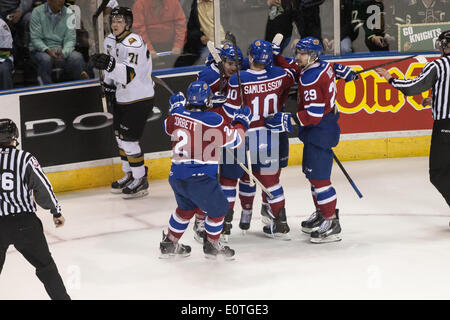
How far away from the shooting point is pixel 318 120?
5.38m

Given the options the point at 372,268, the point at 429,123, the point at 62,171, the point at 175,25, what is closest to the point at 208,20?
the point at 175,25

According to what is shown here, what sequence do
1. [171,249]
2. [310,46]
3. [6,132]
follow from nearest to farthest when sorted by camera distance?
1. [6,132]
2. [171,249]
3. [310,46]

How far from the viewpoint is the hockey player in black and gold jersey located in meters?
6.84

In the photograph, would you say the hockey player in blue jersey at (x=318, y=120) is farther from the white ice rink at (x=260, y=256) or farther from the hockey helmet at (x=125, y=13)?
the hockey helmet at (x=125, y=13)

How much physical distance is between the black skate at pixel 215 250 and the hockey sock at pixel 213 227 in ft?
0.14

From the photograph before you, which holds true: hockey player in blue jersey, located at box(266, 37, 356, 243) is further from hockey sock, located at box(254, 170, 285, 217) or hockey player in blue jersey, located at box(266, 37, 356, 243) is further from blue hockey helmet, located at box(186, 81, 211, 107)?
blue hockey helmet, located at box(186, 81, 211, 107)

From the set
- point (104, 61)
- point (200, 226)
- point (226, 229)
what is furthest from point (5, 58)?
point (226, 229)

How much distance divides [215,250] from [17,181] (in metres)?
1.65

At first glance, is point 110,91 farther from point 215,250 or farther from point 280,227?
point 215,250

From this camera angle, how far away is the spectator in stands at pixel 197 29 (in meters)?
7.71

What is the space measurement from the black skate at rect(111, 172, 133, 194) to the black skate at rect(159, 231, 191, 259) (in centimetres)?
200

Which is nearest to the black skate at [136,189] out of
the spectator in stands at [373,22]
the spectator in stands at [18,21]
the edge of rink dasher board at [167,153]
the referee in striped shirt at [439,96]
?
the edge of rink dasher board at [167,153]

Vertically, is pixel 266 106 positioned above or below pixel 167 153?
above
